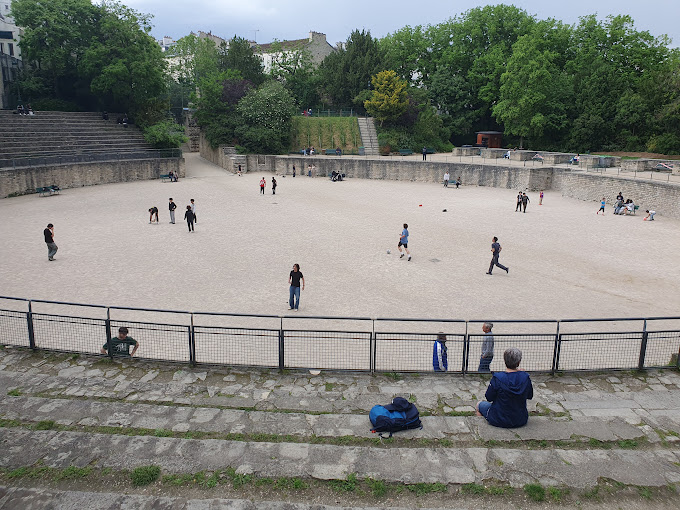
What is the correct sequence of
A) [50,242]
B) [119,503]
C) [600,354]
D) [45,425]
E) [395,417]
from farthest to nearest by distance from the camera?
1. [50,242]
2. [600,354]
3. [45,425]
4. [395,417]
5. [119,503]

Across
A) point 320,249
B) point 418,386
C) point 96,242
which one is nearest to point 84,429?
point 418,386

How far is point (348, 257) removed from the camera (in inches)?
741

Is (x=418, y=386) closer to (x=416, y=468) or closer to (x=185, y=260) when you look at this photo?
(x=416, y=468)

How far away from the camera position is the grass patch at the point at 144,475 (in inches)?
232

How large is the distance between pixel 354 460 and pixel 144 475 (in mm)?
2508

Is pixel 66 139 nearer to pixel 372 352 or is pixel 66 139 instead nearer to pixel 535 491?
pixel 372 352

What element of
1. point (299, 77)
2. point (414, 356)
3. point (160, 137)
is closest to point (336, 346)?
point (414, 356)

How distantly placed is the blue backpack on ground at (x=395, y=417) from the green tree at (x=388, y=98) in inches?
1837

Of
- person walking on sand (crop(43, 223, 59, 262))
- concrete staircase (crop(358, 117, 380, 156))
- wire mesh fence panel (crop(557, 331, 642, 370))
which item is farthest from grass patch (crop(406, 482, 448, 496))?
concrete staircase (crop(358, 117, 380, 156))

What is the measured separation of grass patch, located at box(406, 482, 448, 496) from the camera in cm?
582

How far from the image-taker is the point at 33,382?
28.0ft

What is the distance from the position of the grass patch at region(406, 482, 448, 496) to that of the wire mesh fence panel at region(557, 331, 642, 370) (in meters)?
4.28

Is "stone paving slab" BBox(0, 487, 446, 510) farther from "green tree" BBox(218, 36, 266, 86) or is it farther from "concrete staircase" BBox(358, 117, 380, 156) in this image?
"green tree" BBox(218, 36, 266, 86)

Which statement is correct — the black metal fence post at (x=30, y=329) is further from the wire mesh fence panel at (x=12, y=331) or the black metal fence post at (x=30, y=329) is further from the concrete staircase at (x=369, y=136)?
the concrete staircase at (x=369, y=136)
